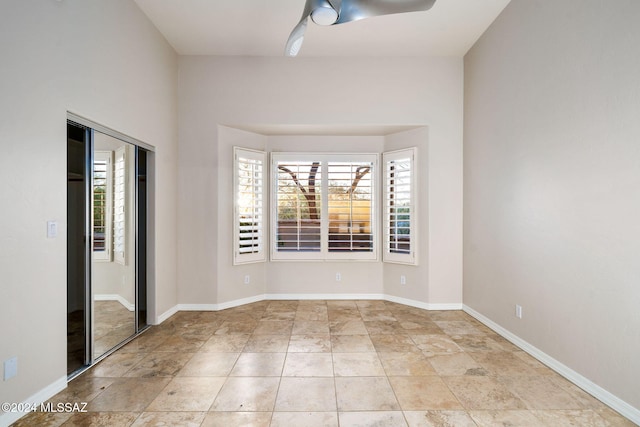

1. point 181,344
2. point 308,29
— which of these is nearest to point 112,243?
point 181,344

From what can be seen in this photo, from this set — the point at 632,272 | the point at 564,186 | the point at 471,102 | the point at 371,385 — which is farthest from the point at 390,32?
the point at 371,385

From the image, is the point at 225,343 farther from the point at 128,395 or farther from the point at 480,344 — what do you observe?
the point at 480,344

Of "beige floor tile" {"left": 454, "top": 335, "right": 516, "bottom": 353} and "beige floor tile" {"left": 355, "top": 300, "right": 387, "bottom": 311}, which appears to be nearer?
"beige floor tile" {"left": 454, "top": 335, "right": 516, "bottom": 353}

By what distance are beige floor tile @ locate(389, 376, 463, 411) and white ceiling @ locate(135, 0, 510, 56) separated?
3.66 m

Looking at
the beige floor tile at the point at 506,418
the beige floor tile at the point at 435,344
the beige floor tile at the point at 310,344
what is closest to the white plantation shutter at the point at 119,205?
the beige floor tile at the point at 310,344

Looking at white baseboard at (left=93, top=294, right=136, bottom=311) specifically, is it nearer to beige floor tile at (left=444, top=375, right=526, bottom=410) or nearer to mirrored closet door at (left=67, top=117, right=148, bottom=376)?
mirrored closet door at (left=67, top=117, right=148, bottom=376)

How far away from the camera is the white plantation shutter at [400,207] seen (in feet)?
14.7

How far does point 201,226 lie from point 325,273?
196cm

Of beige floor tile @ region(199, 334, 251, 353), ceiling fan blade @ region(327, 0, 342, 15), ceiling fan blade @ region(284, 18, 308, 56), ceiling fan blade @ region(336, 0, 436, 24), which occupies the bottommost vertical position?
beige floor tile @ region(199, 334, 251, 353)

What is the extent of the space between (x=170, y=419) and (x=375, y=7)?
3212mm

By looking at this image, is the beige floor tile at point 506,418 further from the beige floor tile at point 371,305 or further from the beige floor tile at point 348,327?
the beige floor tile at point 371,305

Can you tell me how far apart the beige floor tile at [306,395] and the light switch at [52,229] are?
2032 mm

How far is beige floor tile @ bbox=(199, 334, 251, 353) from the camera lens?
122 inches

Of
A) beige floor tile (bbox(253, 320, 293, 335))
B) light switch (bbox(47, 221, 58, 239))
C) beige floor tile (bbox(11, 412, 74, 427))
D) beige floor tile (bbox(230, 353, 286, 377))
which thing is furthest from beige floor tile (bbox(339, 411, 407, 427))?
light switch (bbox(47, 221, 58, 239))
